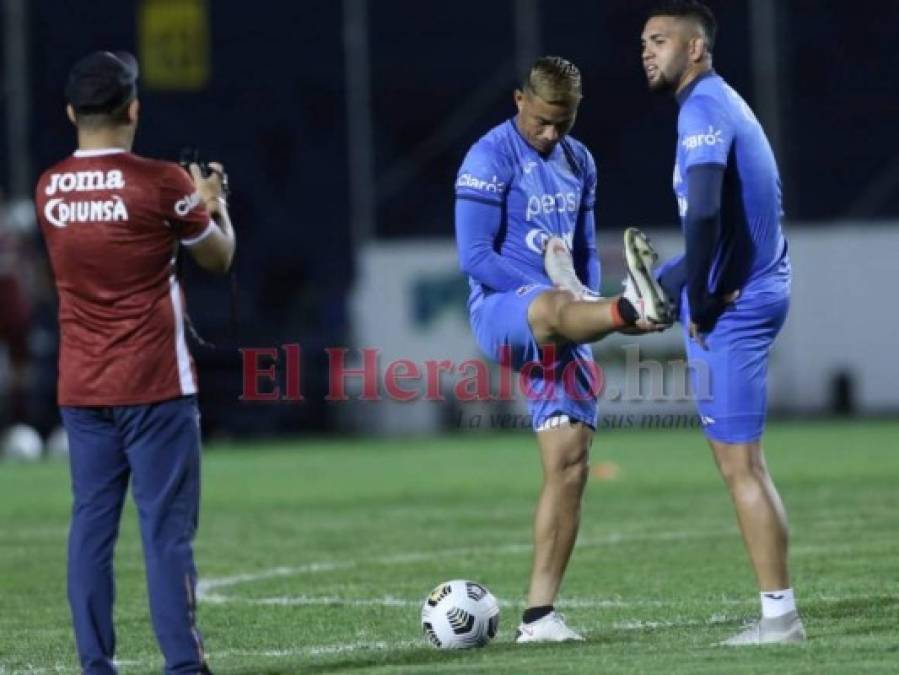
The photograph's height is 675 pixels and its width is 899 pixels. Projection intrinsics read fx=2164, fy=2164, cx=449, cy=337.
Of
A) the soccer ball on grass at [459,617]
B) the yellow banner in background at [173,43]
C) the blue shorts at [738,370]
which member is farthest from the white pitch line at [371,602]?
the yellow banner in background at [173,43]

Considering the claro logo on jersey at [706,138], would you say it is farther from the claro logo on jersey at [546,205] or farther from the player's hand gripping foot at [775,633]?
the player's hand gripping foot at [775,633]

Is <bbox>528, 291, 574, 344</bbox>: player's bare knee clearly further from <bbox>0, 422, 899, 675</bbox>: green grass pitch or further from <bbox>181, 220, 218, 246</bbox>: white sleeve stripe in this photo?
<bbox>181, 220, 218, 246</bbox>: white sleeve stripe

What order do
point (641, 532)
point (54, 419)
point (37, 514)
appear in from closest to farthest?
point (641, 532) < point (37, 514) < point (54, 419)

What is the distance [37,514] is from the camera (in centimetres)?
1494

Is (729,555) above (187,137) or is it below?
below

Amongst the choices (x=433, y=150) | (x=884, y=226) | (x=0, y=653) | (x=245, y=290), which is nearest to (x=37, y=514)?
(x=0, y=653)

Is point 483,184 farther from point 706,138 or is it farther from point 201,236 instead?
point 201,236

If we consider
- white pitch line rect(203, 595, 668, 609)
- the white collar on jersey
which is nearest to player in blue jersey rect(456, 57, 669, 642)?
white pitch line rect(203, 595, 668, 609)

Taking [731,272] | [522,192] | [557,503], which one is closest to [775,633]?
[557,503]

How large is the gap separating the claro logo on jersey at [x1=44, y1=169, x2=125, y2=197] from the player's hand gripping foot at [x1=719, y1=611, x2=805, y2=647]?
2.62 meters

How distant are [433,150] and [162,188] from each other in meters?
17.5

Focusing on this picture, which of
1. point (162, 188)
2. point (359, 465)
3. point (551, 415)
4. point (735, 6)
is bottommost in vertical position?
point (359, 465)

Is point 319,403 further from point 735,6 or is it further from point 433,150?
point 735,6

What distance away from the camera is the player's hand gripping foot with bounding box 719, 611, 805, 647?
24.3 ft
